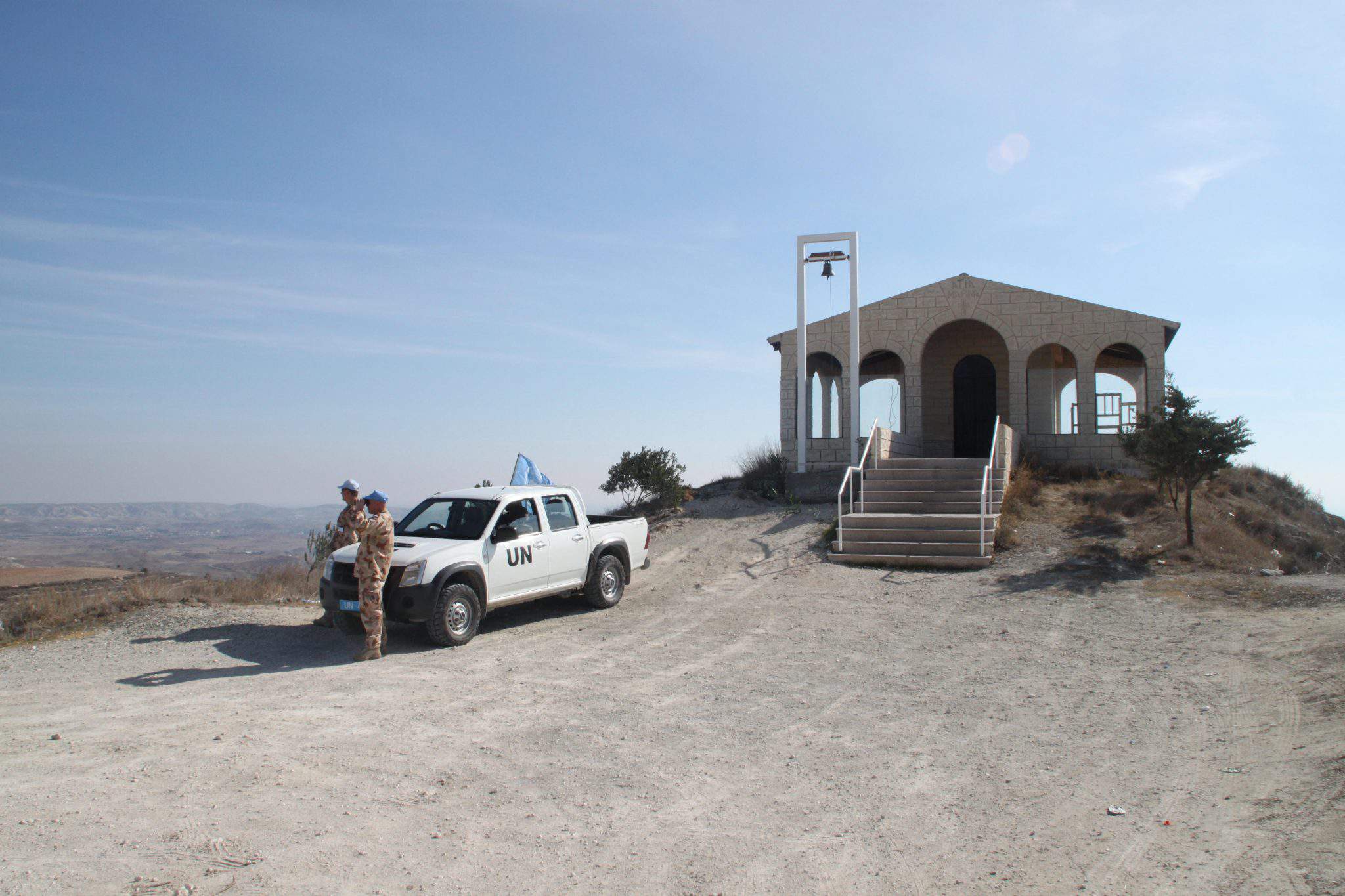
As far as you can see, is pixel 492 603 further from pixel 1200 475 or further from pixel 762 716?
pixel 1200 475

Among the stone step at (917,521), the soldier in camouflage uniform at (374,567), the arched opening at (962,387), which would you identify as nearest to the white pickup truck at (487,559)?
the soldier in camouflage uniform at (374,567)

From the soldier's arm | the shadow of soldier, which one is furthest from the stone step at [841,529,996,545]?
the soldier's arm

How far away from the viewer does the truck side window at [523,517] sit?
10617 mm

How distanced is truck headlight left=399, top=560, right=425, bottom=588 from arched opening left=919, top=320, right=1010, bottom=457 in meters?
16.7

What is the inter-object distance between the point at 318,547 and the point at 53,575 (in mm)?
6224

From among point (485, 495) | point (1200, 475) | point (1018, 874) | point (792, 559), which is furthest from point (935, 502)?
point (1018, 874)

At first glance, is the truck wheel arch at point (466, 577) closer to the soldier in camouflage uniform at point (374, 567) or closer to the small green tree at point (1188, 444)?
the soldier in camouflage uniform at point (374, 567)

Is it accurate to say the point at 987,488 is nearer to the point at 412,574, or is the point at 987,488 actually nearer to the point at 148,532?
the point at 412,574

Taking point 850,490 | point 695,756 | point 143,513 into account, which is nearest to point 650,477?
point 850,490

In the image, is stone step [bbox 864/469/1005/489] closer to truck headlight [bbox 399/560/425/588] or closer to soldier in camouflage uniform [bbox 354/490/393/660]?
truck headlight [bbox 399/560/425/588]

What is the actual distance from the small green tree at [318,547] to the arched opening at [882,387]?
44.1 feet

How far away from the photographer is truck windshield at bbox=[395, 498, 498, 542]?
10312 mm

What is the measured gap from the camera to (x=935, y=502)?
16109 millimetres

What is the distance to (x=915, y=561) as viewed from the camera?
14.2 meters
